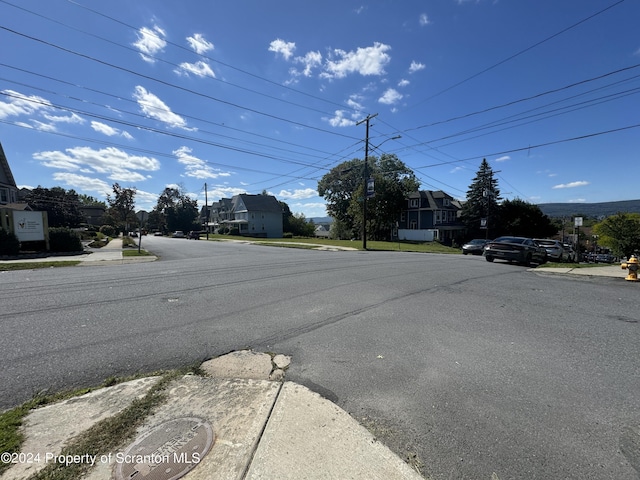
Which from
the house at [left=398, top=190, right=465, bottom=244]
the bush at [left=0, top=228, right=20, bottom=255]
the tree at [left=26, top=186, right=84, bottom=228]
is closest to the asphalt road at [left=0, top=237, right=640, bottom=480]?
the bush at [left=0, top=228, right=20, bottom=255]

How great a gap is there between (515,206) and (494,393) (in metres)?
57.5

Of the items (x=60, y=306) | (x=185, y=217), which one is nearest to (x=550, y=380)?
(x=60, y=306)

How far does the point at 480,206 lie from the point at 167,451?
184 ft

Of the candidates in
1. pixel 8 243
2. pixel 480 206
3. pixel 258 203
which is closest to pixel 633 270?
pixel 8 243

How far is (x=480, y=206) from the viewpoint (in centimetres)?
5022

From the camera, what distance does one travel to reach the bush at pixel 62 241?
62.0 ft

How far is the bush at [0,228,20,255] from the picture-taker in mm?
16172

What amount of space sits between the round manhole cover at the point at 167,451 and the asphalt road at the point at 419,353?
117 cm

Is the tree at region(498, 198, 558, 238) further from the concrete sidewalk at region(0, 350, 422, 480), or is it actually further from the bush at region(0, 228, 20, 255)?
the bush at region(0, 228, 20, 255)

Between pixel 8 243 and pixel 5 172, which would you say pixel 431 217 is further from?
pixel 5 172

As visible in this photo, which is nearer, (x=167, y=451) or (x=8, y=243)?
A: (x=167, y=451)

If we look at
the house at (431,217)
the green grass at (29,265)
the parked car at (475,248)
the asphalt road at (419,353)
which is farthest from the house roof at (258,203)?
the asphalt road at (419,353)

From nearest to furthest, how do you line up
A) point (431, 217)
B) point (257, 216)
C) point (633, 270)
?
point (633, 270), point (431, 217), point (257, 216)

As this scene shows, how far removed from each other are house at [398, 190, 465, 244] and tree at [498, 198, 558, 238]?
6.67 meters
